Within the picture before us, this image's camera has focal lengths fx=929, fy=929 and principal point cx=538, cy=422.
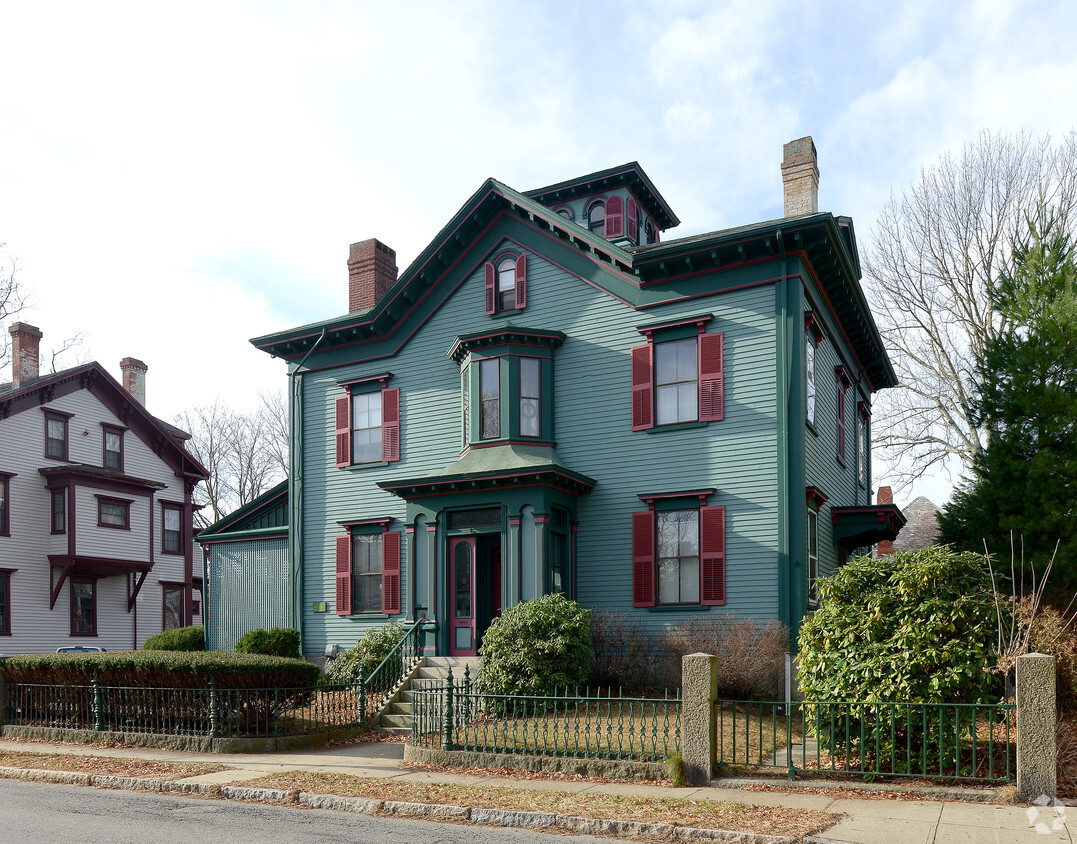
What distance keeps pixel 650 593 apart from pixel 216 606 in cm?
1238

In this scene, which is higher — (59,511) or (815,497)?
(815,497)

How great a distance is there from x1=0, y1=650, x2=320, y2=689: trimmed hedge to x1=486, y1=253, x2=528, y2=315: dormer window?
9122 millimetres

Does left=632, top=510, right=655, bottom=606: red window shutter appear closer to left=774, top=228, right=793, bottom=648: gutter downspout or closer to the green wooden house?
the green wooden house

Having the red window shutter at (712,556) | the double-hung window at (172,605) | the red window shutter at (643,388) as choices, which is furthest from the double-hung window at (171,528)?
the red window shutter at (712,556)

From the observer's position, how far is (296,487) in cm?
2322

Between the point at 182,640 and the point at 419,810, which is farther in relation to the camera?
the point at 182,640

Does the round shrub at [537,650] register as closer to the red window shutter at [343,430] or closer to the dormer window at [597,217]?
the red window shutter at [343,430]

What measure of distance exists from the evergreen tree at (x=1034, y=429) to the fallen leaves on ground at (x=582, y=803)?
1156 centimetres

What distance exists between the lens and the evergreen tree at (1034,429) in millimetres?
18844

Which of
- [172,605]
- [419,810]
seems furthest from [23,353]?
[419,810]

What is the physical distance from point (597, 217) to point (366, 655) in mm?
13594

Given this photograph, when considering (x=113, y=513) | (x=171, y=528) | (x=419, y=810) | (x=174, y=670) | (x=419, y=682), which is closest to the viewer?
(x=419, y=810)

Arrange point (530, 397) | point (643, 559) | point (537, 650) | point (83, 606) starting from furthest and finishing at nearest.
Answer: point (83, 606) < point (530, 397) < point (643, 559) < point (537, 650)

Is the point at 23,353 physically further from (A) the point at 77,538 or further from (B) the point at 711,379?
(B) the point at 711,379
